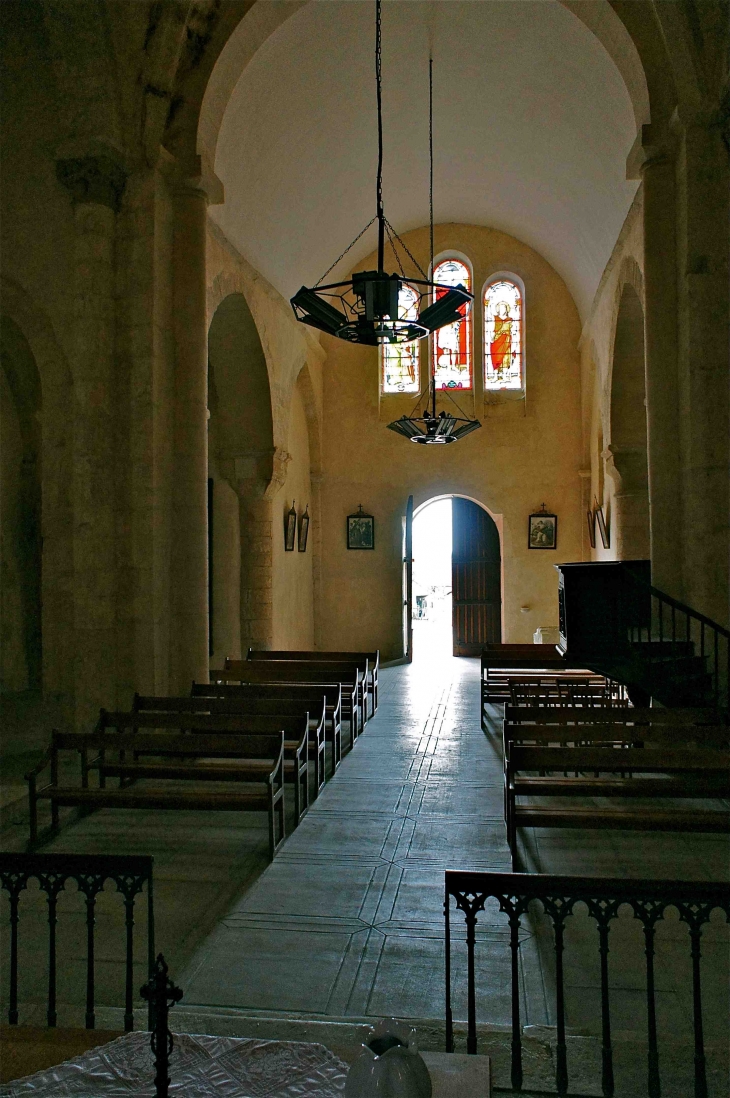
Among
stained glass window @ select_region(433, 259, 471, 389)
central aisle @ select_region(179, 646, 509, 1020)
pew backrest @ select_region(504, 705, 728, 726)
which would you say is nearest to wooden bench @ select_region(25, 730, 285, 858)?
central aisle @ select_region(179, 646, 509, 1020)

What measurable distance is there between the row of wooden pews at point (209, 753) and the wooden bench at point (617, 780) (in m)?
1.56

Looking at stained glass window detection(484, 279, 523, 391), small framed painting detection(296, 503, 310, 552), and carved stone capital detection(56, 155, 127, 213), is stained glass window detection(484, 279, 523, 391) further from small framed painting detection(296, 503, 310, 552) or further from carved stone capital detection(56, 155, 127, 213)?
carved stone capital detection(56, 155, 127, 213)

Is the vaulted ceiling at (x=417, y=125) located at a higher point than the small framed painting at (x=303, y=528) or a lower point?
higher

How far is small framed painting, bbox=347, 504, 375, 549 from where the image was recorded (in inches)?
617

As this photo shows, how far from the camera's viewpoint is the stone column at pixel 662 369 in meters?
7.62

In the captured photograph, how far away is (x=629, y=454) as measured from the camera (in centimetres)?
1141

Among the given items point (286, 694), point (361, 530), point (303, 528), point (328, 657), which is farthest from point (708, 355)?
point (361, 530)

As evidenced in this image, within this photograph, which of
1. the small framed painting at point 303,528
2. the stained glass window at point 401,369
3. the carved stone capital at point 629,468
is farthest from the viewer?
the stained glass window at point 401,369

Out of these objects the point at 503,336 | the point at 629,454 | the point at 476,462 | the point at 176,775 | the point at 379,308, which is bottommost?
the point at 176,775

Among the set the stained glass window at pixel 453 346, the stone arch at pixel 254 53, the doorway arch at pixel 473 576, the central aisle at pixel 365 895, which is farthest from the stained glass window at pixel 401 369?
the central aisle at pixel 365 895

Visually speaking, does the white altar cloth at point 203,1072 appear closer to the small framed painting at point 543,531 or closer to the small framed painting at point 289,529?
the small framed painting at point 289,529

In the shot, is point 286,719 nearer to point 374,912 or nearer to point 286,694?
point 286,694

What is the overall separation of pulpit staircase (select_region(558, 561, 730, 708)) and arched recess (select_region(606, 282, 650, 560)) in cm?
413

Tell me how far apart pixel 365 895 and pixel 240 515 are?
8423 millimetres
